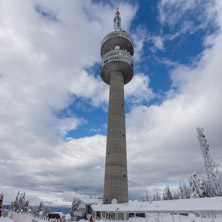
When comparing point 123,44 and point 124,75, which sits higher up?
point 123,44

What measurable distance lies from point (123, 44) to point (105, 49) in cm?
581

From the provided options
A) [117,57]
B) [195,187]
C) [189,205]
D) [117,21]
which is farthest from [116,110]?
[117,21]

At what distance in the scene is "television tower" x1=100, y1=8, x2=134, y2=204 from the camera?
35406mm

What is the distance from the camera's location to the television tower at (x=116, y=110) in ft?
116

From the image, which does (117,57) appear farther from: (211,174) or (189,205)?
(211,174)

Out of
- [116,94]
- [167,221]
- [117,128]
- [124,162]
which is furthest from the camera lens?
[116,94]

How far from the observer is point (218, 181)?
52500 mm

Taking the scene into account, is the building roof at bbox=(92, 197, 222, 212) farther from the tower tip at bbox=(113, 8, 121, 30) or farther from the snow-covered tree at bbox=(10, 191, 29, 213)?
the snow-covered tree at bbox=(10, 191, 29, 213)

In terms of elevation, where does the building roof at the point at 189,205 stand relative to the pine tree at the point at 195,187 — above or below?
below

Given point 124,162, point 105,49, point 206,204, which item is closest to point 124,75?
point 105,49

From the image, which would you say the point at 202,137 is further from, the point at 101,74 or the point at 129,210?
the point at 129,210

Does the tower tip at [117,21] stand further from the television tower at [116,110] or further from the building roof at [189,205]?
the building roof at [189,205]

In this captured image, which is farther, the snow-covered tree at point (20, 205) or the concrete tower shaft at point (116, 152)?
the snow-covered tree at point (20, 205)

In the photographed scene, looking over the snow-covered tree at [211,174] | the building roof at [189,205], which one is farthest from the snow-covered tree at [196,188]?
the building roof at [189,205]
